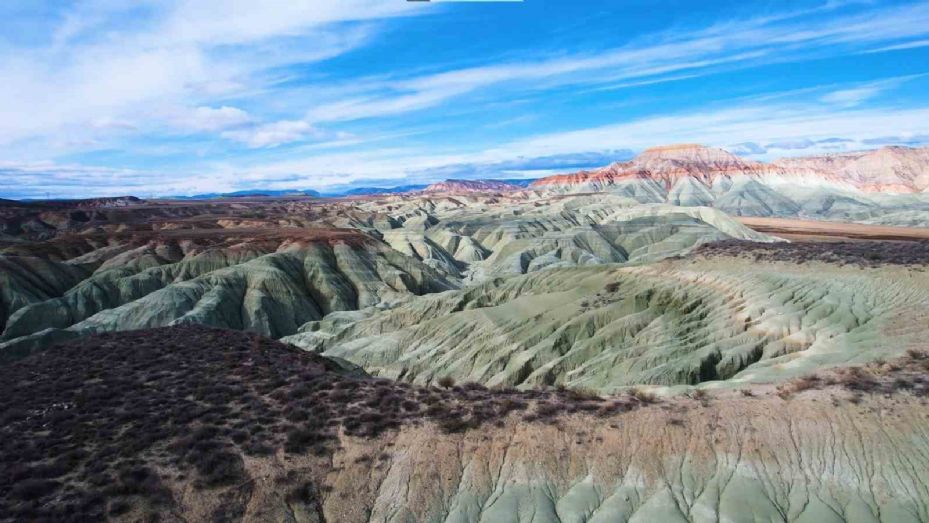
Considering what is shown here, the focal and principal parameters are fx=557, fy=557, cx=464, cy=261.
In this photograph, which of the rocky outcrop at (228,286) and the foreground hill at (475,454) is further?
the rocky outcrop at (228,286)

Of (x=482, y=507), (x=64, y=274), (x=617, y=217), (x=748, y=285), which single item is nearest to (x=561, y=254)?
(x=617, y=217)

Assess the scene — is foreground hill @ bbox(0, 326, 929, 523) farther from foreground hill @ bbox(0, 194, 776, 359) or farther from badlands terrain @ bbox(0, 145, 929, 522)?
foreground hill @ bbox(0, 194, 776, 359)

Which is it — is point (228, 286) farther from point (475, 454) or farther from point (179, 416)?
point (475, 454)

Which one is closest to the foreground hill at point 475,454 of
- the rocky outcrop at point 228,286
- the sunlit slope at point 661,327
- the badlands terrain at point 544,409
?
the badlands terrain at point 544,409

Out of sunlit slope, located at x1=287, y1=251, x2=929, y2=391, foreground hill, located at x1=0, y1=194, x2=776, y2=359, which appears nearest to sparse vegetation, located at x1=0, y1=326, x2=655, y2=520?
sunlit slope, located at x1=287, y1=251, x2=929, y2=391

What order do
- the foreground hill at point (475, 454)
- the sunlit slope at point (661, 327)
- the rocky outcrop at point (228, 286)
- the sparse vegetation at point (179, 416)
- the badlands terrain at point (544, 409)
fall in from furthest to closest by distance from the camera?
the rocky outcrop at point (228, 286) < the sunlit slope at point (661, 327) < the badlands terrain at point (544, 409) < the sparse vegetation at point (179, 416) < the foreground hill at point (475, 454)

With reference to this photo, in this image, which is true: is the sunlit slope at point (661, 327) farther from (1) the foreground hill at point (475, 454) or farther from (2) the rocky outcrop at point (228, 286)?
(2) the rocky outcrop at point (228, 286)

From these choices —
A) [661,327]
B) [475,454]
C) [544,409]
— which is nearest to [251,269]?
[661,327]

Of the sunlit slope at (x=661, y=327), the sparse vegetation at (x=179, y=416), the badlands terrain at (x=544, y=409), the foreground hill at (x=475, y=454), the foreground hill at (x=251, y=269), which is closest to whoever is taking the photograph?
the foreground hill at (x=475, y=454)
